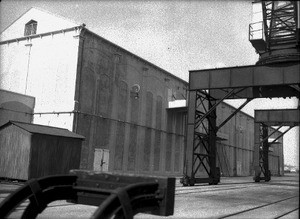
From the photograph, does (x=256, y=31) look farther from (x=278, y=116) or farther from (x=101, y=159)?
(x=101, y=159)

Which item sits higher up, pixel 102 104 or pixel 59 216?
pixel 102 104

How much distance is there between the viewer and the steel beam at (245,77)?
18.0 m

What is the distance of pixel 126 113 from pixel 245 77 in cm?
1279

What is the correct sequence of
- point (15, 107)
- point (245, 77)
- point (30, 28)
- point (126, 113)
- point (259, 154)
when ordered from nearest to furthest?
point (245, 77) → point (15, 107) → point (30, 28) → point (126, 113) → point (259, 154)

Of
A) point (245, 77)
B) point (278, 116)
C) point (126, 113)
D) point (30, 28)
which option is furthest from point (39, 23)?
point (278, 116)

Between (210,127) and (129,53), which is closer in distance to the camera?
(210,127)

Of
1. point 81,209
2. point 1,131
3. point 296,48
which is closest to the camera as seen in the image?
point 81,209

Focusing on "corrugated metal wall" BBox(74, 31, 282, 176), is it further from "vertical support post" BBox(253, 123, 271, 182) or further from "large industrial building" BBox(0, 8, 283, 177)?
"vertical support post" BBox(253, 123, 271, 182)

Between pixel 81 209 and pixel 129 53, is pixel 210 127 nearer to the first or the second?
pixel 129 53

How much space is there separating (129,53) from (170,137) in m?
10.9

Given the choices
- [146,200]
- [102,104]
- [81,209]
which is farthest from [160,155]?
[146,200]

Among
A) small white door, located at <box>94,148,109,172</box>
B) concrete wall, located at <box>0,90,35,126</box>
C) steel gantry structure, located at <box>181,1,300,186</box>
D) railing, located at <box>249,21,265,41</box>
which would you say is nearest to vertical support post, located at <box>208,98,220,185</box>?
steel gantry structure, located at <box>181,1,300,186</box>

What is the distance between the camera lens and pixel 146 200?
139 inches

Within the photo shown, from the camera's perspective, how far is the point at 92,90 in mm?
25625
